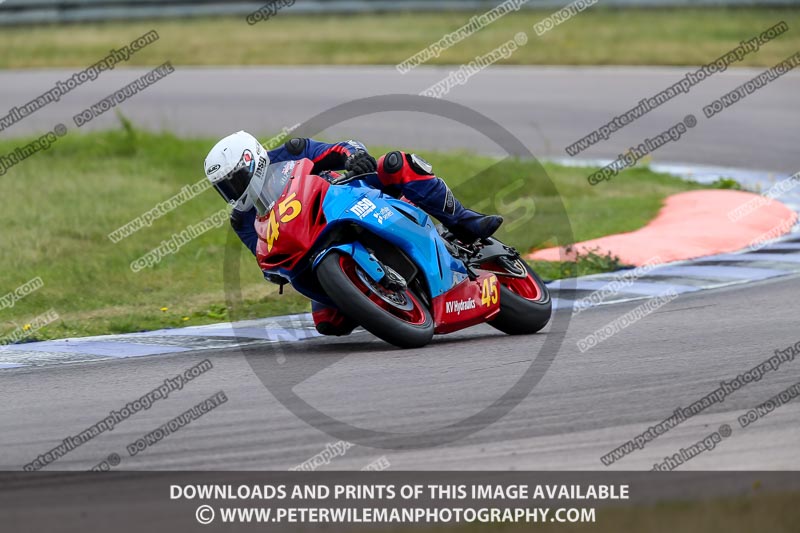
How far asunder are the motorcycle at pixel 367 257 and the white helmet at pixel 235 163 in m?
0.07

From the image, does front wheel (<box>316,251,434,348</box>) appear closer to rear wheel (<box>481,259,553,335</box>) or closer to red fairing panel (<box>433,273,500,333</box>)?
red fairing panel (<box>433,273,500,333</box>)

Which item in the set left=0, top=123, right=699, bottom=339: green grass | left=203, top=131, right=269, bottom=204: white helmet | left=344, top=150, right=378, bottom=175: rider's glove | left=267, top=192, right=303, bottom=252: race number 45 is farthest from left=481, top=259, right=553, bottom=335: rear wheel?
left=0, top=123, right=699, bottom=339: green grass

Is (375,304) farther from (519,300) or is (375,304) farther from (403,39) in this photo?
(403,39)

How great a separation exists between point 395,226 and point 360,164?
1.61 ft

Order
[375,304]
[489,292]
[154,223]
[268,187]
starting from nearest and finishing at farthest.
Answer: [375,304], [268,187], [489,292], [154,223]

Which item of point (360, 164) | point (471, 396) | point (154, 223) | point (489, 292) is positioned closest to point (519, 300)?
point (489, 292)

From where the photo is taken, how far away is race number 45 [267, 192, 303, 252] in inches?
281

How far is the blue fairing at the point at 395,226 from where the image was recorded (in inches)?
281

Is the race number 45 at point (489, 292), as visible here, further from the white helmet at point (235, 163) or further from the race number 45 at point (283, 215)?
the white helmet at point (235, 163)

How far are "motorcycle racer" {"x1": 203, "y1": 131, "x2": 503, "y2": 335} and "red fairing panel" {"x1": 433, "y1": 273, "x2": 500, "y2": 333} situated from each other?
34 centimetres

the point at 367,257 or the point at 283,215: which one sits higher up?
the point at 283,215

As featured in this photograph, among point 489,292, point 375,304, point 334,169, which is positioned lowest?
point 489,292

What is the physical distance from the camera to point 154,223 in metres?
12.9

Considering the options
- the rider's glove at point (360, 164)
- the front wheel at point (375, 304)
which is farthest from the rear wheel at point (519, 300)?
the rider's glove at point (360, 164)
